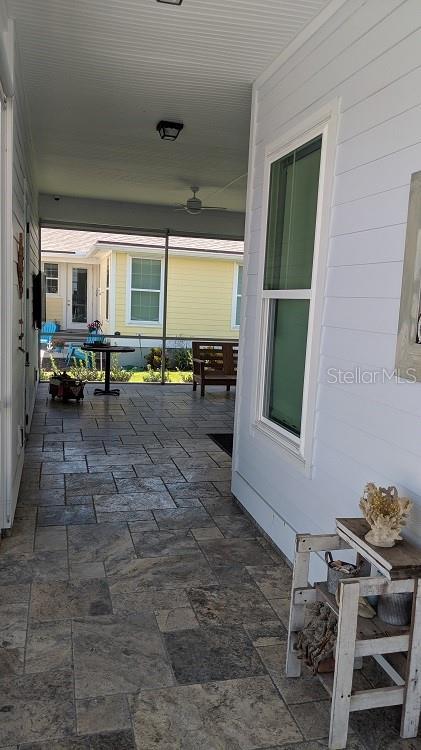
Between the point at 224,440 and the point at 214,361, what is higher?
the point at 214,361

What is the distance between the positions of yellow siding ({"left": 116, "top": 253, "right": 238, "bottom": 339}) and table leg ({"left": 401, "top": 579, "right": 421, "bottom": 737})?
317 inches

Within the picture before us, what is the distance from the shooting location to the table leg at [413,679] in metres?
1.68

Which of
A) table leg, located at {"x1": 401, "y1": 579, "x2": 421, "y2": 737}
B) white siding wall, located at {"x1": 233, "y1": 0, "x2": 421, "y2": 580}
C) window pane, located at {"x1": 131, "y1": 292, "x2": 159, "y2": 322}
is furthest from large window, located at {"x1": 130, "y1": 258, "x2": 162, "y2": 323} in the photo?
table leg, located at {"x1": 401, "y1": 579, "x2": 421, "y2": 737}

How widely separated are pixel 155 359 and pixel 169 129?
17.4 ft

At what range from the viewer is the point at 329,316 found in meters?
2.52

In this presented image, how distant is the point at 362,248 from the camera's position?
2.24 meters

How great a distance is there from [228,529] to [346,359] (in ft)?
4.87

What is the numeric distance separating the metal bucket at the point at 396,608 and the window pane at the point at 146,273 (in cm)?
823

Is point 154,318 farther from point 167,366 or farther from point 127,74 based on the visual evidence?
point 127,74

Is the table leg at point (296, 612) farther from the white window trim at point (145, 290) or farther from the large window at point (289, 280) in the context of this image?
the white window trim at point (145, 290)

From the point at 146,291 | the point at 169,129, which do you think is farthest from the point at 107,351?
the point at 169,129

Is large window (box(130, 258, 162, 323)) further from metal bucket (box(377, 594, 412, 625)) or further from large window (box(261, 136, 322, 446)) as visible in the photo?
metal bucket (box(377, 594, 412, 625))

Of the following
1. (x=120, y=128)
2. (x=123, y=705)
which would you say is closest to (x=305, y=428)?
(x=123, y=705)

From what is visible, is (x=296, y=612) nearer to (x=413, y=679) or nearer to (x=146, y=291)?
(x=413, y=679)
